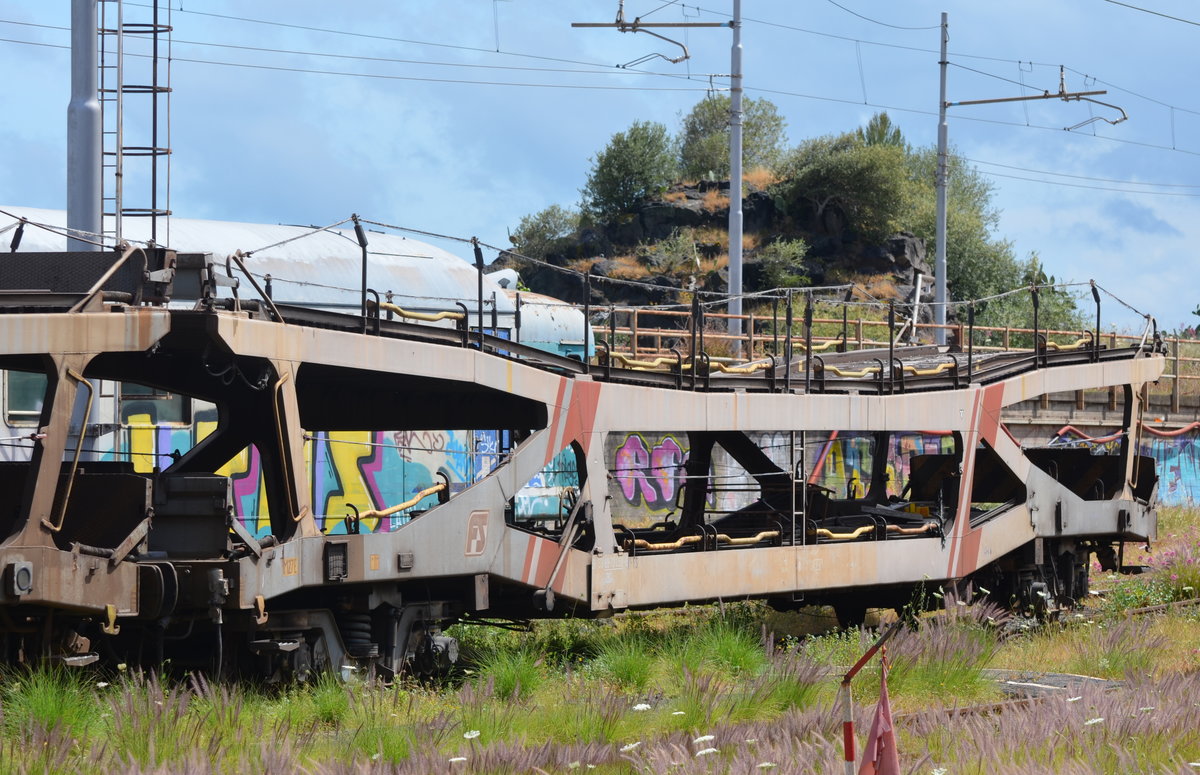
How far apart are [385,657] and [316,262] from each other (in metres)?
8.97

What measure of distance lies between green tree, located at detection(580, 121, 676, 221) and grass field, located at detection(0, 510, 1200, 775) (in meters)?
67.7

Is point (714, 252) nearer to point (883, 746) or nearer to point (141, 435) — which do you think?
point (141, 435)

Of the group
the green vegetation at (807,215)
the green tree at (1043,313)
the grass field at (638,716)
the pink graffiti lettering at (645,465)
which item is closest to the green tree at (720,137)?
the green vegetation at (807,215)

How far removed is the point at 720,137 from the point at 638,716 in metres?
82.5

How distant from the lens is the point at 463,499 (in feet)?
41.4

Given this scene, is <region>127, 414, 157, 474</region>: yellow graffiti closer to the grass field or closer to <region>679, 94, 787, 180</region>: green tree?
the grass field

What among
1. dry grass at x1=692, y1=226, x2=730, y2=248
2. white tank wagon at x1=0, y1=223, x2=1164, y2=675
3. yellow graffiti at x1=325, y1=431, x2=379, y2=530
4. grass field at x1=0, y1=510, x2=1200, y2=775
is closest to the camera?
grass field at x1=0, y1=510, x2=1200, y2=775

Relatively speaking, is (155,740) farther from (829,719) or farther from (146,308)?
(829,719)

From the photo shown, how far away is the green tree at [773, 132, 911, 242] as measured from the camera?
76188 millimetres

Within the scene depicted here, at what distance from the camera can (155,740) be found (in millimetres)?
8539

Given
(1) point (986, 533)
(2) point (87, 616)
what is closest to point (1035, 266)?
(1) point (986, 533)

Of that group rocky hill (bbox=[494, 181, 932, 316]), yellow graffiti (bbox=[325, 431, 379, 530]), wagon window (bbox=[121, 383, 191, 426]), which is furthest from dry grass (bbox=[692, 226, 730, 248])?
wagon window (bbox=[121, 383, 191, 426])

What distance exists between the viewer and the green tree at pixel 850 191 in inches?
3000

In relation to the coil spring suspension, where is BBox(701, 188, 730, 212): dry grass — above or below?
above
